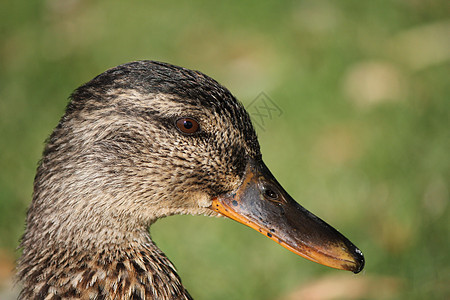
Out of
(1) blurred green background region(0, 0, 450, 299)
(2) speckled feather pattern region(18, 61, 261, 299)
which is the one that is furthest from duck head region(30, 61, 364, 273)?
(1) blurred green background region(0, 0, 450, 299)

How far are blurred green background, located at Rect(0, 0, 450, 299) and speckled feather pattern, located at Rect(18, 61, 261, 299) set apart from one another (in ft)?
2.64

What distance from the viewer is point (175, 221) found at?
3180 mm

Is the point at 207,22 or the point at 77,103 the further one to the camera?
the point at 207,22

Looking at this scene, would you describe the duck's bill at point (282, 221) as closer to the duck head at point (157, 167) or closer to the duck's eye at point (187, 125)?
the duck head at point (157, 167)

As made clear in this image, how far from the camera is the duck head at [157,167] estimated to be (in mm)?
1688

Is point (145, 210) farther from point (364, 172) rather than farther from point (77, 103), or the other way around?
point (364, 172)

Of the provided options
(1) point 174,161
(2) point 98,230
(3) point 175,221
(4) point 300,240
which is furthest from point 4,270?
(4) point 300,240

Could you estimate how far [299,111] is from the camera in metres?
3.73

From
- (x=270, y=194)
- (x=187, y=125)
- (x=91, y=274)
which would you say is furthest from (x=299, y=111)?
(x=91, y=274)

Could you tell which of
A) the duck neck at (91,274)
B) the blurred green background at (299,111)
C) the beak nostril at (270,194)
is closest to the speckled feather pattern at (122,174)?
the duck neck at (91,274)

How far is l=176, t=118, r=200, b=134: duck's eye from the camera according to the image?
1.72 metres

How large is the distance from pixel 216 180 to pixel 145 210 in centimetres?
24

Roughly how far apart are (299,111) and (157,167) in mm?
2118

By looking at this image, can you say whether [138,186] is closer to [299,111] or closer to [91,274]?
[91,274]
